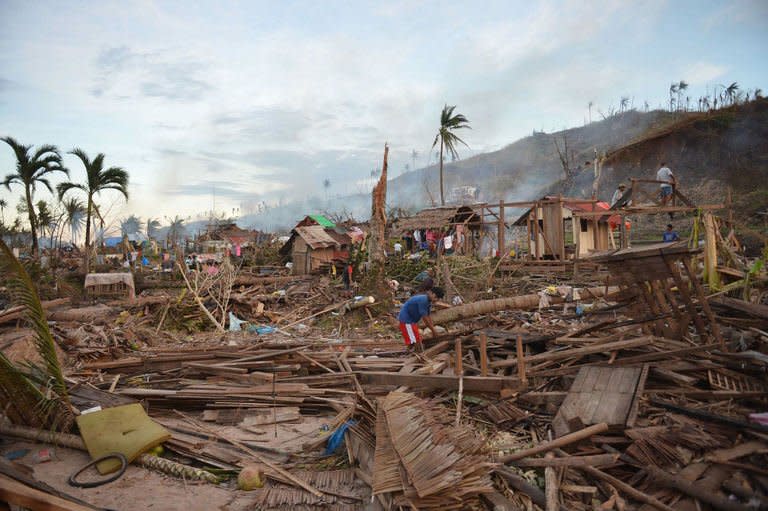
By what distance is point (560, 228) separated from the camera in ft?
58.0

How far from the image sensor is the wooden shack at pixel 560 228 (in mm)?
17472

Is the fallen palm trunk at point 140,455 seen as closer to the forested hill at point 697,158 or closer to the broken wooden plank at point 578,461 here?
the broken wooden plank at point 578,461

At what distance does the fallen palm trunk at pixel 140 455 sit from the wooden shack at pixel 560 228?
14872 mm

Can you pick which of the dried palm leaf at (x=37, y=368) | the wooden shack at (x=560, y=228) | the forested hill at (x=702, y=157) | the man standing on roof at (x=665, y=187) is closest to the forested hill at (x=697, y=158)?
the forested hill at (x=702, y=157)

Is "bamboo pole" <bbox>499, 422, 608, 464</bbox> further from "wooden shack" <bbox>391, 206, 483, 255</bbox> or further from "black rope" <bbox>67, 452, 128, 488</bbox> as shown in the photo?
"wooden shack" <bbox>391, 206, 483, 255</bbox>

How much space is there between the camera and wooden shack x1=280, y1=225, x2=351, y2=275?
2306 cm

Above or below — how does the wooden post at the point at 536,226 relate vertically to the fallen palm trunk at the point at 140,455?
above

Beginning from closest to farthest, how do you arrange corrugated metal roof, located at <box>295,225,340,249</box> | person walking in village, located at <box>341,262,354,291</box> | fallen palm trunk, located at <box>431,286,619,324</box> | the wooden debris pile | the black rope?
the wooden debris pile, the black rope, fallen palm trunk, located at <box>431,286,619,324</box>, person walking in village, located at <box>341,262,354,291</box>, corrugated metal roof, located at <box>295,225,340,249</box>

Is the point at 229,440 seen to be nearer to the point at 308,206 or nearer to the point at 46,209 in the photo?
the point at 46,209

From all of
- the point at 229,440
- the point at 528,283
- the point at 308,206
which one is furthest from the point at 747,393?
the point at 308,206

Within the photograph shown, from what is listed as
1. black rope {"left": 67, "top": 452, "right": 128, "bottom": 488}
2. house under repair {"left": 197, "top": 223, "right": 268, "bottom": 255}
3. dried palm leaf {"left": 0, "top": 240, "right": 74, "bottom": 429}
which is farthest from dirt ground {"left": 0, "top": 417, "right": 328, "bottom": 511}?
house under repair {"left": 197, "top": 223, "right": 268, "bottom": 255}

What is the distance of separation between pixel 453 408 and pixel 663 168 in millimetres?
12212

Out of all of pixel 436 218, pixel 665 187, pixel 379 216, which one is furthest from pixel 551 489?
pixel 436 218

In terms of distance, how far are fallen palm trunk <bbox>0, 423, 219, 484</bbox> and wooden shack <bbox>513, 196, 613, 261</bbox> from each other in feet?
48.8
